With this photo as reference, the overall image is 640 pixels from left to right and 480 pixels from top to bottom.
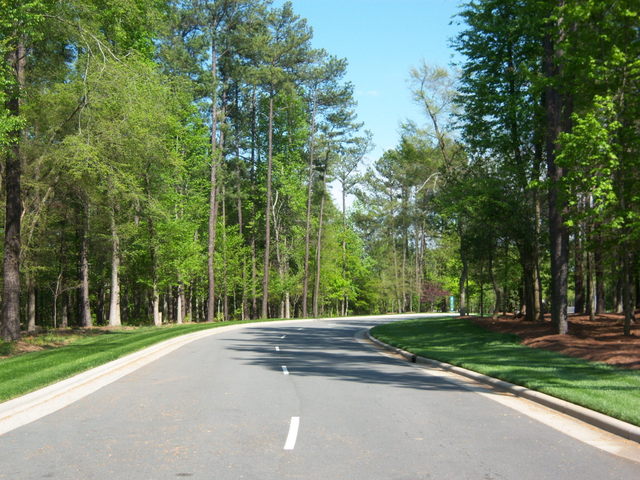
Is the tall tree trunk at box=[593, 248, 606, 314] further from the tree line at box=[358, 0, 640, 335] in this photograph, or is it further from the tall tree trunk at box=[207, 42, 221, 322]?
the tall tree trunk at box=[207, 42, 221, 322]

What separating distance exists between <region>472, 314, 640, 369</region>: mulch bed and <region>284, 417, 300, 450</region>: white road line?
28.6 feet

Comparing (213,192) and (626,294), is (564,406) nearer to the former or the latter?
(626,294)

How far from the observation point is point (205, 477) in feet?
18.7

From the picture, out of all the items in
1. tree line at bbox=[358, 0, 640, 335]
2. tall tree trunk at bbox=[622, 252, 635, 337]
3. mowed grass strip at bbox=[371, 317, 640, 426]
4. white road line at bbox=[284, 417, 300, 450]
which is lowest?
mowed grass strip at bbox=[371, 317, 640, 426]

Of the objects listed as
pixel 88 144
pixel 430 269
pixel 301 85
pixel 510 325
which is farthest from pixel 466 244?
pixel 430 269

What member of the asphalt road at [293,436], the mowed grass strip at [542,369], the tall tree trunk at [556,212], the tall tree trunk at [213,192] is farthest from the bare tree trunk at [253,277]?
the asphalt road at [293,436]

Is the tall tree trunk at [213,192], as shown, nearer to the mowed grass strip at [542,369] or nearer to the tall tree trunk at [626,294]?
the mowed grass strip at [542,369]

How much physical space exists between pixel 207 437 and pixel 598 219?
1361 centimetres

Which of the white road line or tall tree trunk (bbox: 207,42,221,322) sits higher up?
tall tree trunk (bbox: 207,42,221,322)

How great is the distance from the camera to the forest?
1755 cm

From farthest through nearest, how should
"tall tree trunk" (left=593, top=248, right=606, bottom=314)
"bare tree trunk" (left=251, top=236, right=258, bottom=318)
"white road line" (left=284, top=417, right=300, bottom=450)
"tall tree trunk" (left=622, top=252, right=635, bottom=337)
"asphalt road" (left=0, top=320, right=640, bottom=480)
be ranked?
1. "bare tree trunk" (left=251, top=236, right=258, bottom=318)
2. "tall tree trunk" (left=593, top=248, right=606, bottom=314)
3. "tall tree trunk" (left=622, top=252, right=635, bottom=337)
4. "white road line" (left=284, top=417, right=300, bottom=450)
5. "asphalt road" (left=0, top=320, right=640, bottom=480)

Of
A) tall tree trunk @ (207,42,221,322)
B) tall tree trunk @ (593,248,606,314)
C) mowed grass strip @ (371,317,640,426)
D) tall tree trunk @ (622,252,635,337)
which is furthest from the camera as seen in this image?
tall tree trunk @ (207,42,221,322)

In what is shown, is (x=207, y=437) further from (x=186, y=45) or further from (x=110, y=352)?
(x=186, y=45)

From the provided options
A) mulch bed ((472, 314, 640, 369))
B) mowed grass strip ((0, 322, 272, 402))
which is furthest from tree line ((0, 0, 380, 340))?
mulch bed ((472, 314, 640, 369))
